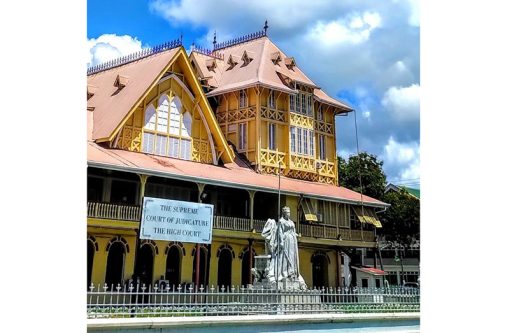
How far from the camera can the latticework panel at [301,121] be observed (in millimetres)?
29688

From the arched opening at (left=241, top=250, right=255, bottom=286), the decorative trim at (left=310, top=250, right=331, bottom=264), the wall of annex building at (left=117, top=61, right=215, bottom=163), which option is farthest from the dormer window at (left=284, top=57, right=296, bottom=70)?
the arched opening at (left=241, top=250, right=255, bottom=286)

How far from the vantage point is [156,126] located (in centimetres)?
2491

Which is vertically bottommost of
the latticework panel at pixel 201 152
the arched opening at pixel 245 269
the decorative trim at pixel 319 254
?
the arched opening at pixel 245 269

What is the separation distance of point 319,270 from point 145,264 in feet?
34.7

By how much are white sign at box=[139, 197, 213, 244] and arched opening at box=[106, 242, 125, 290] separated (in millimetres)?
9038

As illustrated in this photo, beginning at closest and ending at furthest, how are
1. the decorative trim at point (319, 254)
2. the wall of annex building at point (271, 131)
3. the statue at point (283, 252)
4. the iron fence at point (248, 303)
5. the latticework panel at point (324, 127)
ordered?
1. the iron fence at point (248, 303)
2. the statue at point (283, 252)
3. the wall of annex building at point (271, 131)
4. the decorative trim at point (319, 254)
5. the latticework panel at point (324, 127)

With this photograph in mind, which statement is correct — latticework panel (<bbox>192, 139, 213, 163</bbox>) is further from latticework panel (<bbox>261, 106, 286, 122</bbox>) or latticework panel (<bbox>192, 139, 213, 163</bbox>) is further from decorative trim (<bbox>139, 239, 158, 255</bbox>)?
decorative trim (<bbox>139, 239, 158, 255</bbox>)

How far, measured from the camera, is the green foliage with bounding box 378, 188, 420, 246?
36000 millimetres

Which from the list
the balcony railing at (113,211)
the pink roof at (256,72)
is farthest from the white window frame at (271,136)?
the balcony railing at (113,211)

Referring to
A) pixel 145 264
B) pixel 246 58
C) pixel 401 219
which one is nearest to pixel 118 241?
pixel 145 264

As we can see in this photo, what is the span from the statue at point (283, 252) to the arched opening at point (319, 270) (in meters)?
15.3

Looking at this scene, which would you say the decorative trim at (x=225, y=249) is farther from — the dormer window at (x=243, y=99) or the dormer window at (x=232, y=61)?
the dormer window at (x=232, y=61)
